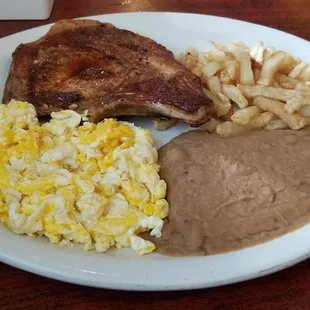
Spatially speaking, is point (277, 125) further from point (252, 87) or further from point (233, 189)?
point (233, 189)

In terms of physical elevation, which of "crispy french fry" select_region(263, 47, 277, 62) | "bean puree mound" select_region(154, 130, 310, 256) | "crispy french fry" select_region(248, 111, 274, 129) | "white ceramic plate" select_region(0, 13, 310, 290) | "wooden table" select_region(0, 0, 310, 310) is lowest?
"wooden table" select_region(0, 0, 310, 310)

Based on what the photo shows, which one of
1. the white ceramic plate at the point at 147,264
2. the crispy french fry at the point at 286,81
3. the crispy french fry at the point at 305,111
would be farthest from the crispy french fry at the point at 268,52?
the white ceramic plate at the point at 147,264

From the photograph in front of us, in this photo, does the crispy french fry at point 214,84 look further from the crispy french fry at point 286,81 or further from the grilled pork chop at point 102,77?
the crispy french fry at point 286,81

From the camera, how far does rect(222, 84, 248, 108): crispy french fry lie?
2.03 metres

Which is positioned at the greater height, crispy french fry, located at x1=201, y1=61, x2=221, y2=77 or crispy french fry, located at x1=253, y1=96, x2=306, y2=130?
crispy french fry, located at x1=201, y1=61, x2=221, y2=77

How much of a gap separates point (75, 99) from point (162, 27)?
32.6 inches

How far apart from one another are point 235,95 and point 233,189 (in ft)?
1.64

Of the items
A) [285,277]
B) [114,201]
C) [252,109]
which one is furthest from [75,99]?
[285,277]

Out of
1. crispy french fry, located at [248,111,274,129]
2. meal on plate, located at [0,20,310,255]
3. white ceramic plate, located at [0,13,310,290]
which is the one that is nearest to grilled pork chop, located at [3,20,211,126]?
meal on plate, located at [0,20,310,255]

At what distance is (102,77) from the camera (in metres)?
2.07

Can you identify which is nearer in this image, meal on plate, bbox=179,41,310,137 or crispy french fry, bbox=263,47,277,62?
meal on plate, bbox=179,41,310,137

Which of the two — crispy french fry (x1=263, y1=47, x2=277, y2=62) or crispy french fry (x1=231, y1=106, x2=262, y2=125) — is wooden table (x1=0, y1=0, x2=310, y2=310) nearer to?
crispy french fry (x1=231, y1=106, x2=262, y2=125)

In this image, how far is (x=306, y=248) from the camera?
4.87ft

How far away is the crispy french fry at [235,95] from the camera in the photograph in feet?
6.67
